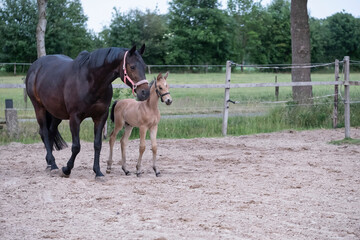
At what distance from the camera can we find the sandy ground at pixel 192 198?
3971 mm

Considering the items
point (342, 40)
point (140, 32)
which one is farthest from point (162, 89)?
point (342, 40)

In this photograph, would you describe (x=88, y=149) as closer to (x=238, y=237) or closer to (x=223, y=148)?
(x=223, y=148)

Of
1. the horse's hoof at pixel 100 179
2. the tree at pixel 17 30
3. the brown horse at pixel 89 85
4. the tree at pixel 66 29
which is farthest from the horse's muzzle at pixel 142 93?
the tree at pixel 17 30

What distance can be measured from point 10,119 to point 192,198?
6.56 m

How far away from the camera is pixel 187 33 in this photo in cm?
4769

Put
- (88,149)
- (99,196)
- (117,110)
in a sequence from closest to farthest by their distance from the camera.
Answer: (99,196) → (117,110) → (88,149)

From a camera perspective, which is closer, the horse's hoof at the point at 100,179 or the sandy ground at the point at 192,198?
the sandy ground at the point at 192,198

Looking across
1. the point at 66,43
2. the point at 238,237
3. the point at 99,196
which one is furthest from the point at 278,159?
the point at 66,43

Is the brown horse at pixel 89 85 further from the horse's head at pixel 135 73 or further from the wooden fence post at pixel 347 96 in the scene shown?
the wooden fence post at pixel 347 96

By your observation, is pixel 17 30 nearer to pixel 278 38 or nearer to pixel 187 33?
pixel 187 33

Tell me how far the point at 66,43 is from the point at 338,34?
112 ft

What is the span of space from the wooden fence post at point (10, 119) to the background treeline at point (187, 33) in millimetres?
24320

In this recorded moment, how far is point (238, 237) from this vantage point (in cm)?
376

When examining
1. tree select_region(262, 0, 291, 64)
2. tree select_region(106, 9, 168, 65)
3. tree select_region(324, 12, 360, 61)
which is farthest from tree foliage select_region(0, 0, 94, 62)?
tree select_region(324, 12, 360, 61)
